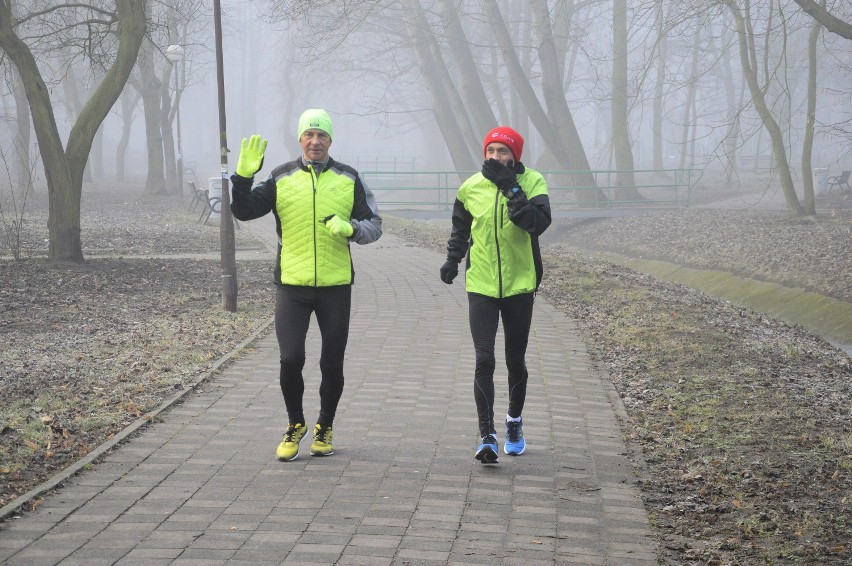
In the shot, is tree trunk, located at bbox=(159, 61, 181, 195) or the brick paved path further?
tree trunk, located at bbox=(159, 61, 181, 195)

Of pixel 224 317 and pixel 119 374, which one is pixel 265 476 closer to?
Answer: pixel 119 374

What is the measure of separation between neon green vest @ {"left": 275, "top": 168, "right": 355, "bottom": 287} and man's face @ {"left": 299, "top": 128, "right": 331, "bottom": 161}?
9cm

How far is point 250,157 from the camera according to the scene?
5.96 metres

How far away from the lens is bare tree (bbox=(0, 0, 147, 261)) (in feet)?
47.9

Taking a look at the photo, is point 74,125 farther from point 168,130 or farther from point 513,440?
point 168,130

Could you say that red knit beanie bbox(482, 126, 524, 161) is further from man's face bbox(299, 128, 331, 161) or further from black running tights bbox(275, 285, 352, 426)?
black running tights bbox(275, 285, 352, 426)

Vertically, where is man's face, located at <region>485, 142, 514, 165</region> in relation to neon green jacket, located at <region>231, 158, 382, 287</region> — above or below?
above

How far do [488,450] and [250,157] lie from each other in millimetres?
2008

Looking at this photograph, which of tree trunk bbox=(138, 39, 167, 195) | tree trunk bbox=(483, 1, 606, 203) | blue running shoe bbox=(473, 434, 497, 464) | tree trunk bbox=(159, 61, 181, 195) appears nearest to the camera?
blue running shoe bbox=(473, 434, 497, 464)

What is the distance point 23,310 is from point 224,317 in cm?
207

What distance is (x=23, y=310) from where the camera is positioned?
11.5m

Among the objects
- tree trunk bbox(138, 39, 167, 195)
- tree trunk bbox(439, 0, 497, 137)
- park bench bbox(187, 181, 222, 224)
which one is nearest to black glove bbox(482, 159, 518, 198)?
park bench bbox(187, 181, 222, 224)

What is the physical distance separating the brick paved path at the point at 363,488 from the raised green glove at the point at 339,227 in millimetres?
1238

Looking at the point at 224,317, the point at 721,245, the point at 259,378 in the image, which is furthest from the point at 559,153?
the point at 259,378
